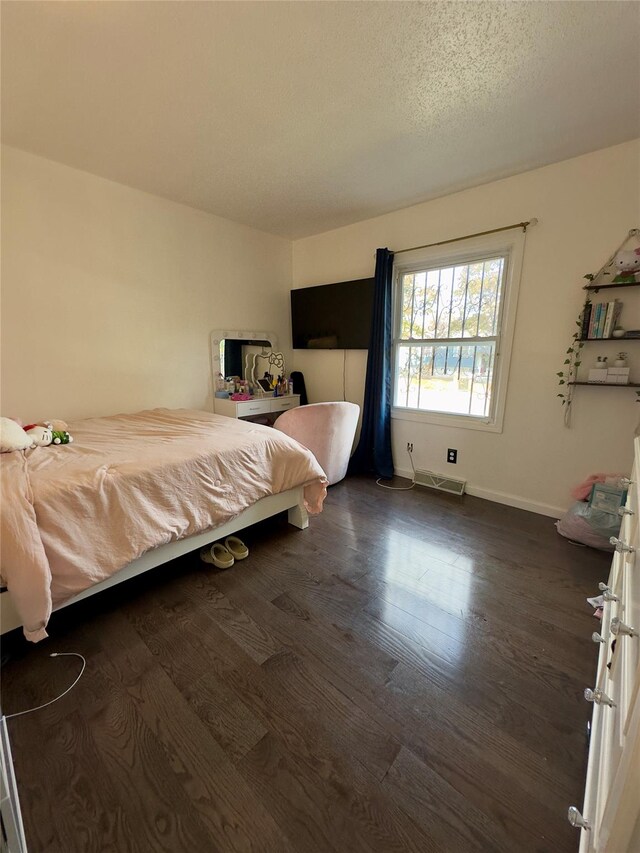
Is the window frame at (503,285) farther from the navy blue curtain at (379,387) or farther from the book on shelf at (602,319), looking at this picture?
the book on shelf at (602,319)

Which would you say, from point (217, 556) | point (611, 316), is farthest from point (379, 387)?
point (217, 556)

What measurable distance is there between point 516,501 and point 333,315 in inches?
95.7

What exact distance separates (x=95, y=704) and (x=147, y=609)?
466mm

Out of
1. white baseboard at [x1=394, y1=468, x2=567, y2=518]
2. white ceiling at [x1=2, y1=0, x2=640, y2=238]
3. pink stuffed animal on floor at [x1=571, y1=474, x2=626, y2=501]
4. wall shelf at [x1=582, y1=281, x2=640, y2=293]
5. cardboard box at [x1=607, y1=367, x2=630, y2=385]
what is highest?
white ceiling at [x1=2, y1=0, x2=640, y2=238]

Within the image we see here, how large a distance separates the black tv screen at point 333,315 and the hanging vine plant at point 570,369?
1633mm

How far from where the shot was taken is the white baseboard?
2.59 meters

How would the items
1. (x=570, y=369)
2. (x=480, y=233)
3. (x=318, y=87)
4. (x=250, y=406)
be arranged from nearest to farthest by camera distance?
1. (x=318, y=87)
2. (x=570, y=369)
3. (x=480, y=233)
4. (x=250, y=406)

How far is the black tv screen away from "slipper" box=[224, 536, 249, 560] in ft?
7.17

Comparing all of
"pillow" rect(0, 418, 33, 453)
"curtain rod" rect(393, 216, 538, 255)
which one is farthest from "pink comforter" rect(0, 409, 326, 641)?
"curtain rod" rect(393, 216, 538, 255)

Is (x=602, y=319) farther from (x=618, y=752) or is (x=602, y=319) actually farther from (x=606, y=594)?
(x=618, y=752)

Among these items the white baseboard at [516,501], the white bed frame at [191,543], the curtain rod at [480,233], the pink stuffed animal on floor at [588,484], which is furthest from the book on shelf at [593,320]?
the white bed frame at [191,543]

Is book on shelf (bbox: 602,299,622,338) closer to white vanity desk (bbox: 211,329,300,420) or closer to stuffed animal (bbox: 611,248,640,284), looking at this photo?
stuffed animal (bbox: 611,248,640,284)

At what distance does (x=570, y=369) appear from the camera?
2.43m

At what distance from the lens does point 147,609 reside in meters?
1.69
